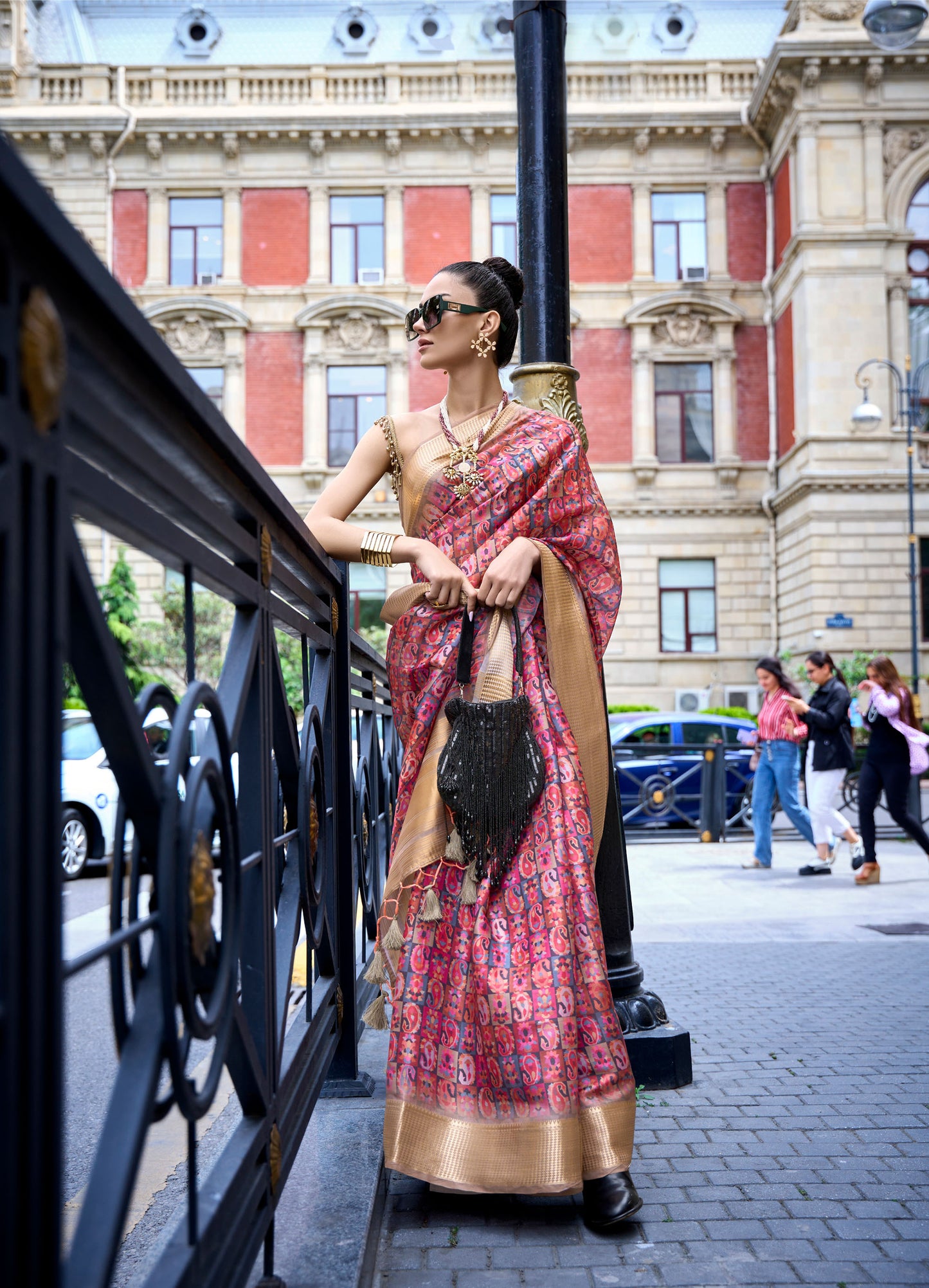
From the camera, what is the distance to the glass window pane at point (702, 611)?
1111 inches

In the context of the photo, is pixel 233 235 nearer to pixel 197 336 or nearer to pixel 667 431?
pixel 197 336

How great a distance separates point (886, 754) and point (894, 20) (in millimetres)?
10394

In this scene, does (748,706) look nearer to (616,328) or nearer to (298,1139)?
(616,328)

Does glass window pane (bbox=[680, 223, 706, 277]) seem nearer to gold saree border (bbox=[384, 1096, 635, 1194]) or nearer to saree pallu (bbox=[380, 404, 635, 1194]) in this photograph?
saree pallu (bbox=[380, 404, 635, 1194])

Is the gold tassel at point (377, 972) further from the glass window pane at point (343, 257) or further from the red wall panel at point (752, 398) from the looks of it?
the glass window pane at point (343, 257)

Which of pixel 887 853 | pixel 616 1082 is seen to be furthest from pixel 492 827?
pixel 887 853

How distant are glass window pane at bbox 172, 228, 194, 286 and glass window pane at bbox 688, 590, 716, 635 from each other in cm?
1422

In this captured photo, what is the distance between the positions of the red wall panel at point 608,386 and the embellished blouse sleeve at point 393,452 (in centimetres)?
2595

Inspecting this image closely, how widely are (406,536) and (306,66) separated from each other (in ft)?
97.3

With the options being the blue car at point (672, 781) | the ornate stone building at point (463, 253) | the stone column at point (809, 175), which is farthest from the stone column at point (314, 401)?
the blue car at point (672, 781)

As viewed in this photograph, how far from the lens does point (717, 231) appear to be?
93.4 ft

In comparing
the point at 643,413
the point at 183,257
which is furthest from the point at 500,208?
the point at 183,257

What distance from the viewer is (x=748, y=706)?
27375 millimetres

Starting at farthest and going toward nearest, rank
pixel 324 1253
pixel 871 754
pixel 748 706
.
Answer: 1. pixel 748 706
2. pixel 871 754
3. pixel 324 1253
